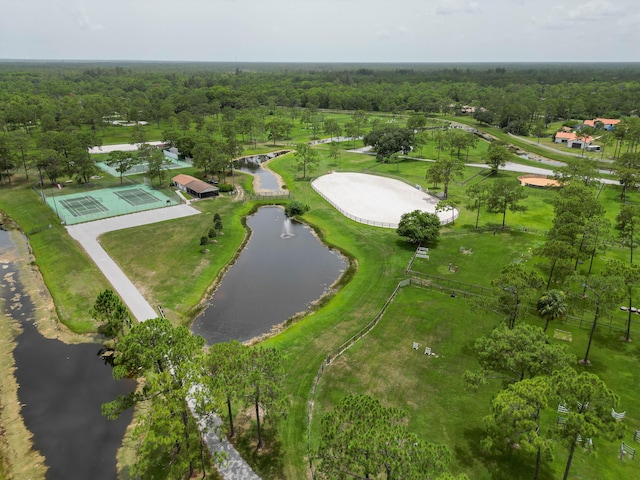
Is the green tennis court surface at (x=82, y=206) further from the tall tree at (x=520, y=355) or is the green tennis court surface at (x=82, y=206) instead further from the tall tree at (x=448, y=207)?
the tall tree at (x=520, y=355)

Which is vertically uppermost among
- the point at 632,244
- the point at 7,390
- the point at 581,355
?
the point at 632,244

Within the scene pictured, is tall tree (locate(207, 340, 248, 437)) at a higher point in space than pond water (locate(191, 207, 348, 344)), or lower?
higher

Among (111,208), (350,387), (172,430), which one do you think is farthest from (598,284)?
(111,208)

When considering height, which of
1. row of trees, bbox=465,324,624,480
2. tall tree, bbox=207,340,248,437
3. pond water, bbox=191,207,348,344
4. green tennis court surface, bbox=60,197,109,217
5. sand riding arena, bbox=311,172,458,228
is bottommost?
pond water, bbox=191,207,348,344

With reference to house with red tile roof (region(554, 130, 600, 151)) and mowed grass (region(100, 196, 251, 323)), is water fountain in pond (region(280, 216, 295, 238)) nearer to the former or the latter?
mowed grass (region(100, 196, 251, 323))

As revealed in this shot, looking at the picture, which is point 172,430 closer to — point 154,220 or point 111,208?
point 154,220

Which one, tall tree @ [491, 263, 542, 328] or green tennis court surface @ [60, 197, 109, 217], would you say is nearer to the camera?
tall tree @ [491, 263, 542, 328]

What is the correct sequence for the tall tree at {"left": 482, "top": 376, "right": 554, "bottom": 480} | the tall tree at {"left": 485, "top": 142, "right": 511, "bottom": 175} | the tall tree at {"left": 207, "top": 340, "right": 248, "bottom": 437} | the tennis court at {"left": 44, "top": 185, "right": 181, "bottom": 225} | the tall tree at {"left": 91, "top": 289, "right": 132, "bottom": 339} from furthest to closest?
the tall tree at {"left": 485, "top": 142, "right": 511, "bottom": 175} → the tennis court at {"left": 44, "top": 185, "right": 181, "bottom": 225} → the tall tree at {"left": 91, "top": 289, "right": 132, "bottom": 339} → the tall tree at {"left": 207, "top": 340, "right": 248, "bottom": 437} → the tall tree at {"left": 482, "top": 376, "right": 554, "bottom": 480}

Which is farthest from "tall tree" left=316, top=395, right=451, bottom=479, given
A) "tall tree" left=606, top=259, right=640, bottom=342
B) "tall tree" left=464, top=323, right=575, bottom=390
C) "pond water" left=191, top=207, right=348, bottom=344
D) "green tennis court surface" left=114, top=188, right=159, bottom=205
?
"green tennis court surface" left=114, top=188, right=159, bottom=205
